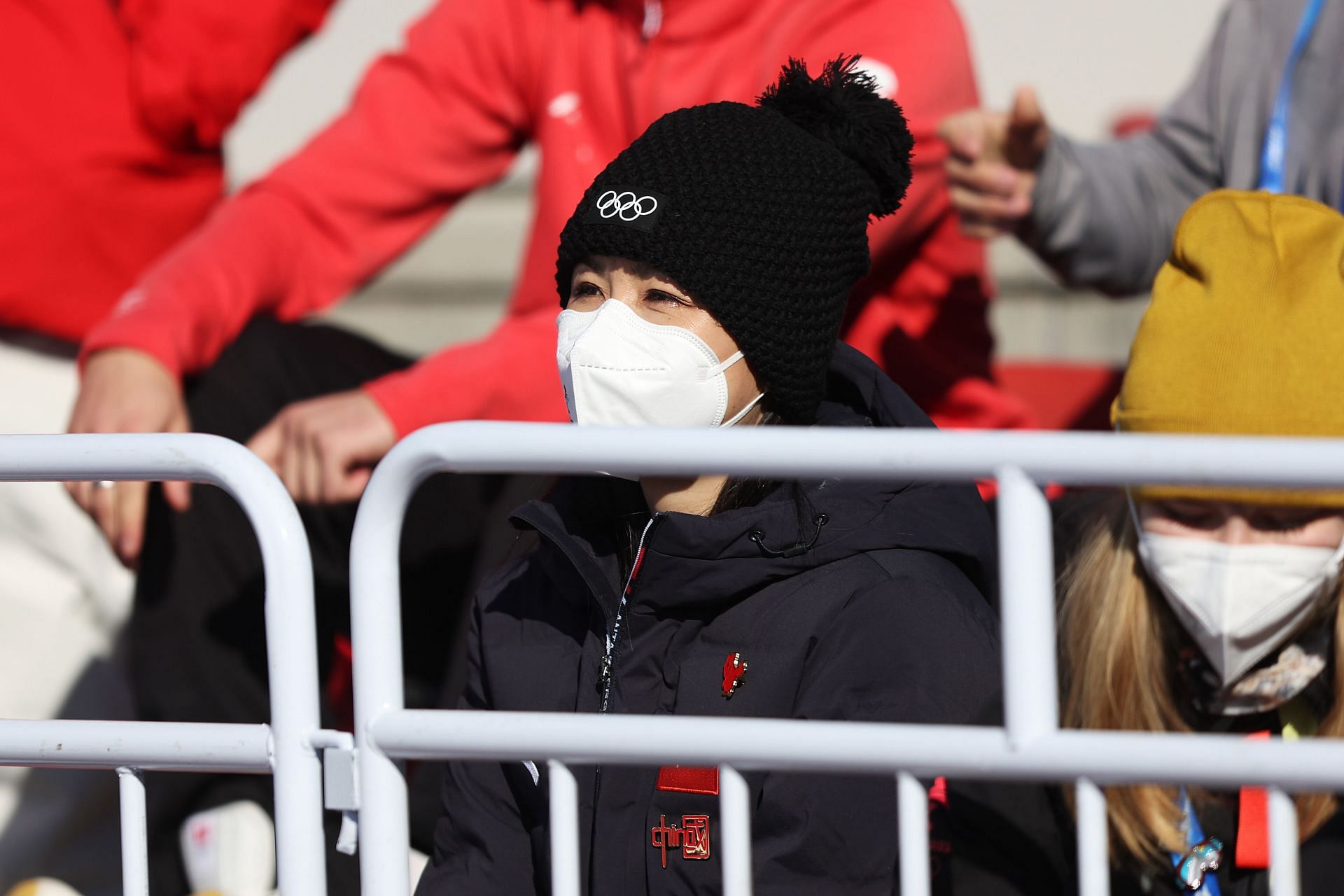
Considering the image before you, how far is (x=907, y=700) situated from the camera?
1.43 metres

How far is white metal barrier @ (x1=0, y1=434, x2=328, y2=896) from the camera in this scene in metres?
1.33

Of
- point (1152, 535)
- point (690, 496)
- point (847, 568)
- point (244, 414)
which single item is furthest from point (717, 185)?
point (244, 414)

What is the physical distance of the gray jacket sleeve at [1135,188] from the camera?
253 cm

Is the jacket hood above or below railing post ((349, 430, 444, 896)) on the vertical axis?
above

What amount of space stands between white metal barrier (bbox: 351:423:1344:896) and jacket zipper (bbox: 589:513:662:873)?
0.91ft

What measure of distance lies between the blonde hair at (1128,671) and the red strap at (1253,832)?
0.04m

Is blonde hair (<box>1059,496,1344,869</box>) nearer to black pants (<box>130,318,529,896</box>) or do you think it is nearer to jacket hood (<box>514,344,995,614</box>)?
jacket hood (<box>514,344,995,614</box>)

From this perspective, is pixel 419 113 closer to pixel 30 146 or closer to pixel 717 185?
pixel 30 146

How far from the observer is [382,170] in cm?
310

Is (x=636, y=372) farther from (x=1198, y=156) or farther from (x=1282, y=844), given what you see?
(x=1198, y=156)

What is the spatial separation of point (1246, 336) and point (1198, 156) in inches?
55.3

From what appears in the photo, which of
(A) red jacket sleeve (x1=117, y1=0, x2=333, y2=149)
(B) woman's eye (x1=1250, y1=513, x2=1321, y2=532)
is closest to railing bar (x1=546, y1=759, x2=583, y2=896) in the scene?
(B) woman's eye (x1=1250, y1=513, x2=1321, y2=532)

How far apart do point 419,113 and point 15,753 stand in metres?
1.95

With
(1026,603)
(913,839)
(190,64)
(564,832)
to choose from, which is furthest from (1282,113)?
(190,64)
